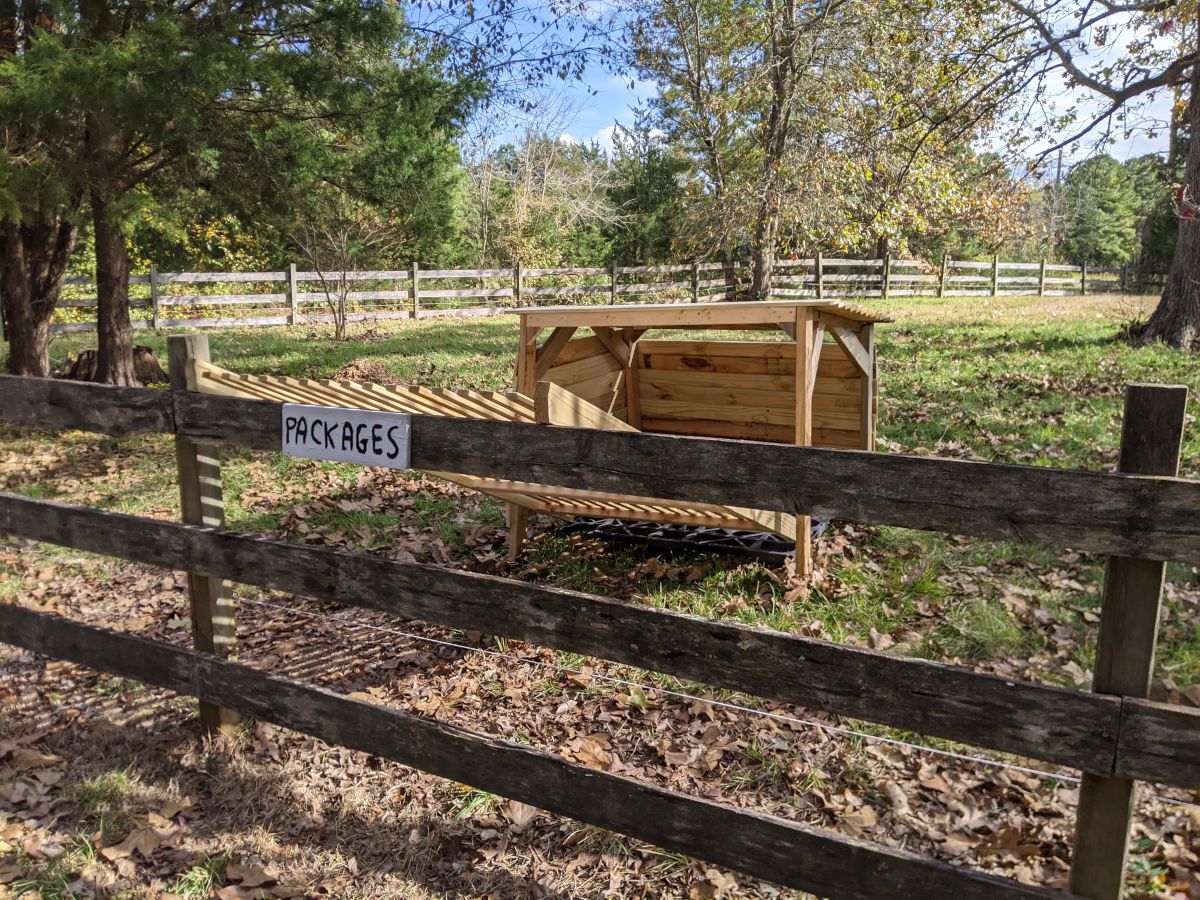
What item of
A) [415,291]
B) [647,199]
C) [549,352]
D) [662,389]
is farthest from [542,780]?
[647,199]

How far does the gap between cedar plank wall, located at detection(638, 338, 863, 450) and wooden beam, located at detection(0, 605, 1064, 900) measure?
12.2ft

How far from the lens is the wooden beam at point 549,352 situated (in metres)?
5.40

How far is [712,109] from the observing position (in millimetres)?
16062

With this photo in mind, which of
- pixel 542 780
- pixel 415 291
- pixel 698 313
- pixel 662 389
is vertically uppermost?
pixel 415 291

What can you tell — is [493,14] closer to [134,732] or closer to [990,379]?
[990,379]

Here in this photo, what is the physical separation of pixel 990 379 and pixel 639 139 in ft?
80.3

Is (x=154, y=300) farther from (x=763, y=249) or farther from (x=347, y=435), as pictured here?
(x=347, y=435)

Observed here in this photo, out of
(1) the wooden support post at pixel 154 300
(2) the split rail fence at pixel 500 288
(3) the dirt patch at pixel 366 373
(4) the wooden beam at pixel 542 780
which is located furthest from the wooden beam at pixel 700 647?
(1) the wooden support post at pixel 154 300

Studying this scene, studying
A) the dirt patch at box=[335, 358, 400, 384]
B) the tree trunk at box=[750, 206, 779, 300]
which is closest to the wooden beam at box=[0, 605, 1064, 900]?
the dirt patch at box=[335, 358, 400, 384]

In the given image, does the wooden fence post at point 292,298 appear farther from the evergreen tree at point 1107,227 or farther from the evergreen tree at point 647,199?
the evergreen tree at point 1107,227

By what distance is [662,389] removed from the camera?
6758mm

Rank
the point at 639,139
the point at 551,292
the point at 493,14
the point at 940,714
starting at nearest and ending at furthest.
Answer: the point at 940,714, the point at 493,14, the point at 551,292, the point at 639,139

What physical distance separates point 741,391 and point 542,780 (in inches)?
165

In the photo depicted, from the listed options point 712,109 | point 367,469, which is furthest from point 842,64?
point 367,469
